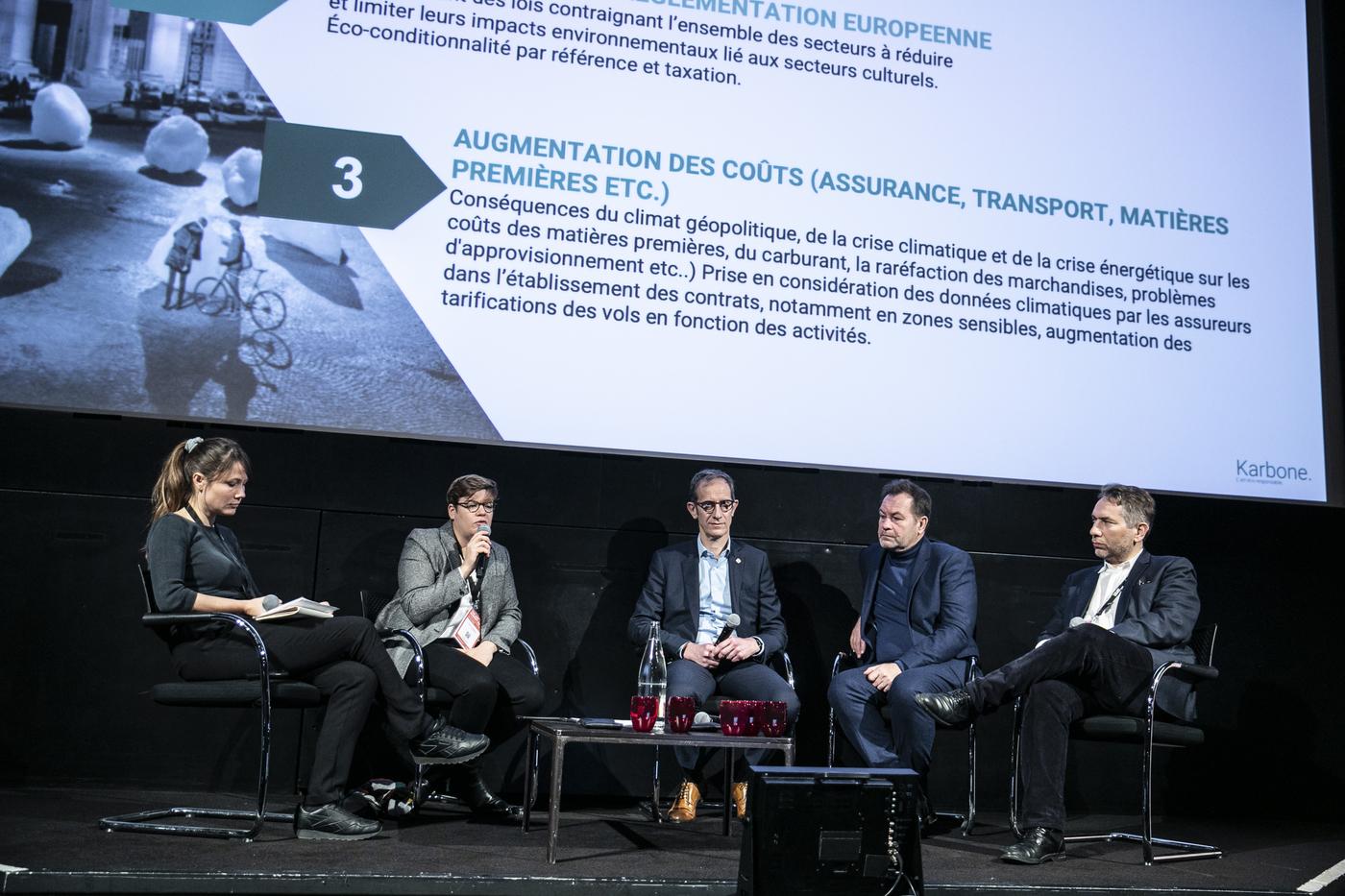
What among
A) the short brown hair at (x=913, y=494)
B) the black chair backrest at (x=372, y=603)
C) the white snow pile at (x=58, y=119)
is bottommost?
the black chair backrest at (x=372, y=603)

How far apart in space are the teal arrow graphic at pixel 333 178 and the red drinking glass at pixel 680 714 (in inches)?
76.3

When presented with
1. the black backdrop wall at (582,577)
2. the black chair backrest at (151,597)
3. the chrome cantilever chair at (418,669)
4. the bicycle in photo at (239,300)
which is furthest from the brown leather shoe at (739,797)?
the bicycle in photo at (239,300)

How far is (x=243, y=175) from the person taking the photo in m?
4.11

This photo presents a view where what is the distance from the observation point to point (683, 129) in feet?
14.6

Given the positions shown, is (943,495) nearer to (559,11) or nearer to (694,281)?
(694,281)

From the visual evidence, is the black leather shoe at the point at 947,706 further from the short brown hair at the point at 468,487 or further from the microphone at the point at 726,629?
the short brown hair at the point at 468,487

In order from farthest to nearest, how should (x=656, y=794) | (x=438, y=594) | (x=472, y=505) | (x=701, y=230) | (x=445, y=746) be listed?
(x=701, y=230)
(x=656, y=794)
(x=472, y=505)
(x=438, y=594)
(x=445, y=746)

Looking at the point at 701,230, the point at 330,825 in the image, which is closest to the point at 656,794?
the point at 330,825

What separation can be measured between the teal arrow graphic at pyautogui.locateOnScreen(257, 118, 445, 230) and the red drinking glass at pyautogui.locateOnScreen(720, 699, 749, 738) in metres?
2.01

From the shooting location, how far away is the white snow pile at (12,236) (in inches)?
155

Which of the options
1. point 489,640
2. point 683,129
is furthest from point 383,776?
point 683,129

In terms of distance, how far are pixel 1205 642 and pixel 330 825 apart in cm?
261

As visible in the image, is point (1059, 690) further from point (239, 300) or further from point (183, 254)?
point (183, 254)

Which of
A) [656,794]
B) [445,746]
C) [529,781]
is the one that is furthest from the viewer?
[656,794]
